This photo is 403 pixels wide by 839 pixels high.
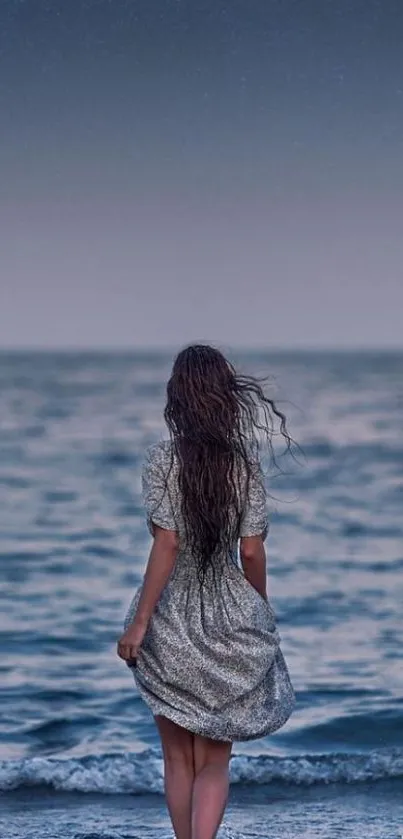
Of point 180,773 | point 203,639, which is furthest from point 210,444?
point 180,773

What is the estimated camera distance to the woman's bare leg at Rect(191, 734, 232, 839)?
4242mm

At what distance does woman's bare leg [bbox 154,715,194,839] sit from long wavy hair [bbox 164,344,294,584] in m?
0.49

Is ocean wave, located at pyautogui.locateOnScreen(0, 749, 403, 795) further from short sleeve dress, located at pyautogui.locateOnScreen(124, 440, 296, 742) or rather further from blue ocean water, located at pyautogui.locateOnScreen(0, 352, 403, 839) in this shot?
short sleeve dress, located at pyautogui.locateOnScreen(124, 440, 296, 742)

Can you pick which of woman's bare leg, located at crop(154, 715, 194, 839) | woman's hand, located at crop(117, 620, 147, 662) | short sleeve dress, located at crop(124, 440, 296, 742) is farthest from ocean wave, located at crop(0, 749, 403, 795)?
woman's hand, located at crop(117, 620, 147, 662)

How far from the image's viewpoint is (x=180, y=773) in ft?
14.2

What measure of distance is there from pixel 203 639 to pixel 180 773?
1.45ft

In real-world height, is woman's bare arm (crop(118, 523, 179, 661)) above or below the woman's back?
below

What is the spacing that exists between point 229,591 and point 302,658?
4944 millimetres

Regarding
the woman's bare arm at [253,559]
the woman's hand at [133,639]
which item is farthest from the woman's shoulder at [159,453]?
the woman's hand at [133,639]

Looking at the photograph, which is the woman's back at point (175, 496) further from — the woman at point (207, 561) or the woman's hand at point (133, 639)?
the woman's hand at point (133, 639)

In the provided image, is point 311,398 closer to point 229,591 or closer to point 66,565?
Result: point 66,565

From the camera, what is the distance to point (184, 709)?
418cm

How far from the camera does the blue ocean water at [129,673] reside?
19.1 ft

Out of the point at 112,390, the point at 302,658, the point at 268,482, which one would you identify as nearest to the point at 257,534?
the point at 302,658
